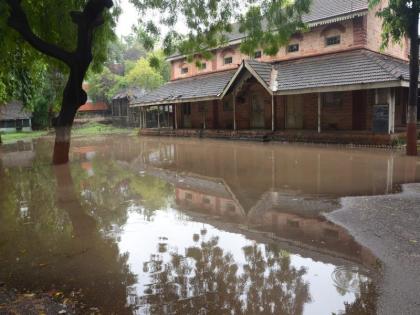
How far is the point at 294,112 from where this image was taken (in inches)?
896

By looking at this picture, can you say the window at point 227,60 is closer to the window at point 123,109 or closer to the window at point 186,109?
the window at point 186,109

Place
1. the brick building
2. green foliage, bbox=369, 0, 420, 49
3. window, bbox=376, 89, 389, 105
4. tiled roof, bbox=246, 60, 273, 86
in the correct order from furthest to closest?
tiled roof, bbox=246, 60, 273, 86 < the brick building < window, bbox=376, 89, 389, 105 < green foliage, bbox=369, 0, 420, 49

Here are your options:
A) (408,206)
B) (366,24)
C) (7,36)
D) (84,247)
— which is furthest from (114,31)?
(366,24)

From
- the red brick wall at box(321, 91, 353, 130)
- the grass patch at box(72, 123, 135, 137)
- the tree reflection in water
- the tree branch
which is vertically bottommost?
the tree reflection in water

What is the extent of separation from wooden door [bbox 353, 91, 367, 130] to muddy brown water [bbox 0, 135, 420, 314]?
7875 mm

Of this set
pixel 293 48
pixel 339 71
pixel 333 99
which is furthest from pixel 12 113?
pixel 339 71

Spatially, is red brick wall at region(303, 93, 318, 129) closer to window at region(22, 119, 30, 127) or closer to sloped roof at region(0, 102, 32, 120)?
sloped roof at region(0, 102, 32, 120)

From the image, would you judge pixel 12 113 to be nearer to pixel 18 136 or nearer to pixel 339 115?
pixel 18 136

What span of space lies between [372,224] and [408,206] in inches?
55.1

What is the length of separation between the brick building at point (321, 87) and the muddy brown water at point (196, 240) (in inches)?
258

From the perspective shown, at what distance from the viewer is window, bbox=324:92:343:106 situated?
20438 millimetres

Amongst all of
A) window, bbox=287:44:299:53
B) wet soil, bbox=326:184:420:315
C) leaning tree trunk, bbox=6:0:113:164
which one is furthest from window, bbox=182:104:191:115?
wet soil, bbox=326:184:420:315

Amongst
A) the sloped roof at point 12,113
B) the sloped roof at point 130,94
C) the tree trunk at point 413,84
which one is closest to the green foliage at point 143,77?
the sloped roof at point 130,94

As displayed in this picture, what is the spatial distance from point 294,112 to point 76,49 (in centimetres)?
1424
